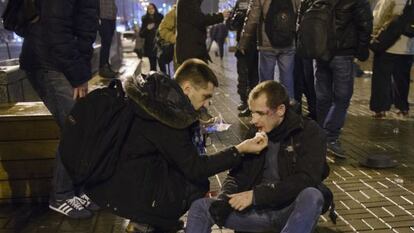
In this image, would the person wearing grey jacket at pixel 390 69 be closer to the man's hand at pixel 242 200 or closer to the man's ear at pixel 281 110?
the man's ear at pixel 281 110

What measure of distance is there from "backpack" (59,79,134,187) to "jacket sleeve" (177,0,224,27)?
12.4 feet

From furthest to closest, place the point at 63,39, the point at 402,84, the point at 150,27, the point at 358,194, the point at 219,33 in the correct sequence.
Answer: the point at 219,33
the point at 150,27
the point at 402,84
the point at 358,194
the point at 63,39

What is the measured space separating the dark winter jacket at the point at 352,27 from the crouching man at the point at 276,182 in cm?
239

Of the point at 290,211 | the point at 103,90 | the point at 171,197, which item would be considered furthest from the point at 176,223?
the point at 103,90

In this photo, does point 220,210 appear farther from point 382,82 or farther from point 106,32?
point 106,32

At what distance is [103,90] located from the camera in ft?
8.82

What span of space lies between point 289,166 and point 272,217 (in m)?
0.30

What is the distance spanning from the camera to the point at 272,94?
2.75 metres

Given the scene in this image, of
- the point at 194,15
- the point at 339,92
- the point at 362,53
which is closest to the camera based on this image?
the point at 362,53

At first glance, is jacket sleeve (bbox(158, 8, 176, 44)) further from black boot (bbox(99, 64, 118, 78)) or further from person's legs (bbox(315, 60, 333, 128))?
person's legs (bbox(315, 60, 333, 128))

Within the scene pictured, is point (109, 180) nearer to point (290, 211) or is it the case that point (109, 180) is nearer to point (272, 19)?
point (290, 211)

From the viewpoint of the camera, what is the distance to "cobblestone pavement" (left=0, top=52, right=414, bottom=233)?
3.54 m

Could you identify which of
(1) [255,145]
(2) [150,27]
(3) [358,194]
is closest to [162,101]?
(1) [255,145]

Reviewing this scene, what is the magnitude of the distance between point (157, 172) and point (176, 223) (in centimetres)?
35
